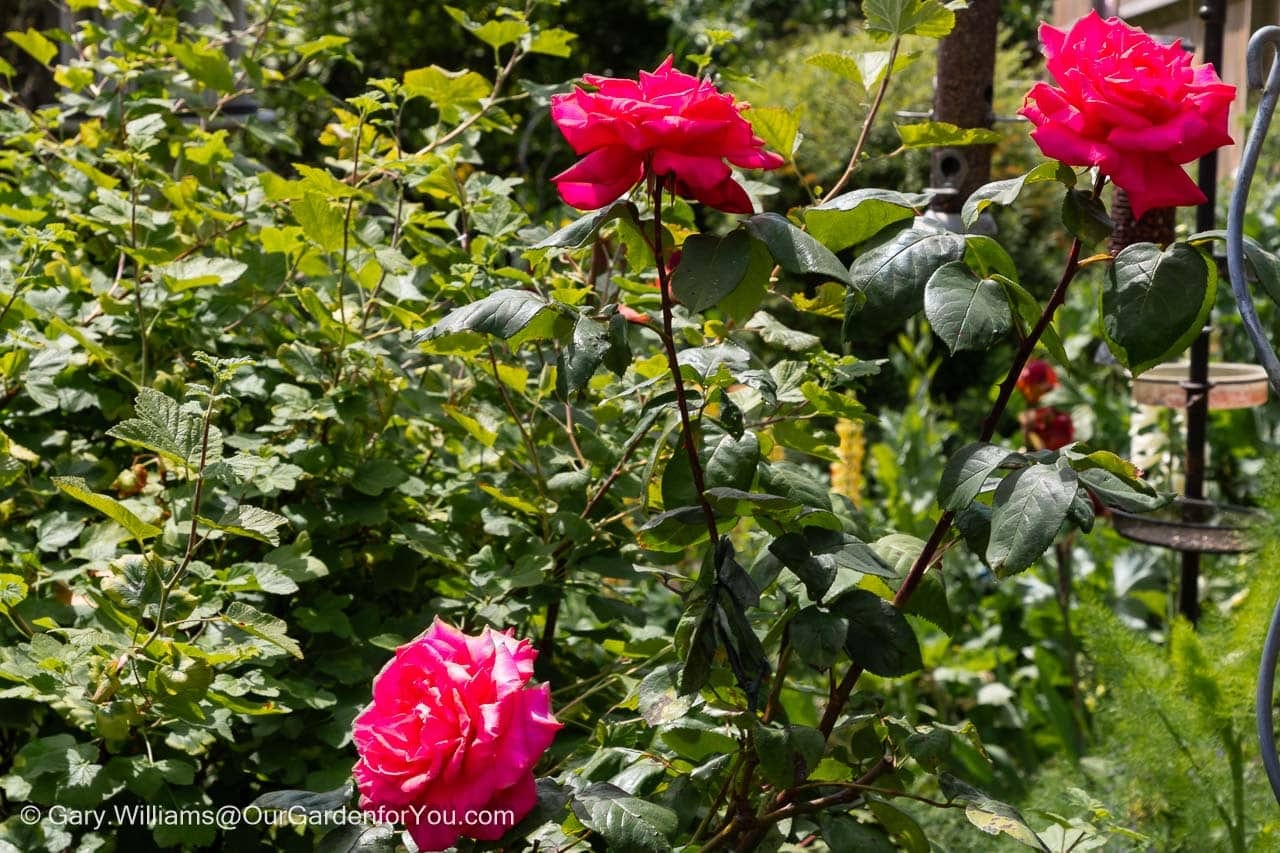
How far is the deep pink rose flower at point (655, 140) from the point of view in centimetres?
87

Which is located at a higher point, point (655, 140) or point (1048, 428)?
point (655, 140)

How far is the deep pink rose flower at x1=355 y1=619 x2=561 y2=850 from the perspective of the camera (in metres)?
0.85

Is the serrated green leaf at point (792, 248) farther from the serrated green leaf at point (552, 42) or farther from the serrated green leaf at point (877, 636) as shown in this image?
the serrated green leaf at point (552, 42)

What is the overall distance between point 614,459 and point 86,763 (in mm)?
601

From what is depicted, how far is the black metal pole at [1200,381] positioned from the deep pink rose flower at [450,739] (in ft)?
5.31

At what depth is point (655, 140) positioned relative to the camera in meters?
0.87

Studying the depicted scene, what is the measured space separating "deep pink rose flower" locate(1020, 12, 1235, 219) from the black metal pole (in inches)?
53.0

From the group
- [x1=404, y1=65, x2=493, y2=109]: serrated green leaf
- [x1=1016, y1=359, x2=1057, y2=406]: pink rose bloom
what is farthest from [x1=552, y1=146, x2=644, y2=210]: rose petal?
[x1=1016, y1=359, x2=1057, y2=406]: pink rose bloom

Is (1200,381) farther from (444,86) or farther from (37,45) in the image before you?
(37,45)

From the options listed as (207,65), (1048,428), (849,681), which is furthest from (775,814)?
(1048,428)

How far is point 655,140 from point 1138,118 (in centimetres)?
32

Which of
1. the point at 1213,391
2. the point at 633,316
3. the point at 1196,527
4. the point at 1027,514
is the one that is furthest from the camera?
the point at 1213,391

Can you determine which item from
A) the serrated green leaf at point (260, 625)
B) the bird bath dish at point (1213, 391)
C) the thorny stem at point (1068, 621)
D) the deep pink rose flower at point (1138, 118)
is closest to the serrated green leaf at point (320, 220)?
the serrated green leaf at point (260, 625)

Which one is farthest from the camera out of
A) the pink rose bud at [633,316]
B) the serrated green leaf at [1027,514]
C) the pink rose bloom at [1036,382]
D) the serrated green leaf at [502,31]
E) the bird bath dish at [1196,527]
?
the pink rose bloom at [1036,382]
